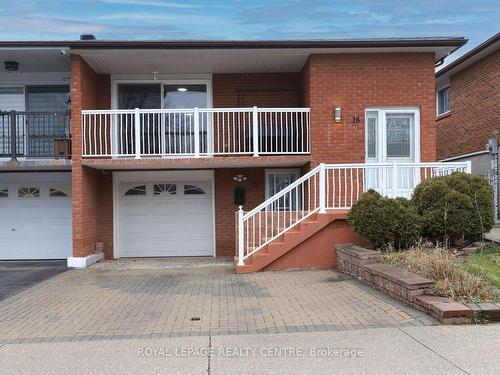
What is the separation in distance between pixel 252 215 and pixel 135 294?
128 inches

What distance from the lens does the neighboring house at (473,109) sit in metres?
16.2

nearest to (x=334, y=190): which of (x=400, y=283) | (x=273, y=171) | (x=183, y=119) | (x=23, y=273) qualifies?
(x=273, y=171)

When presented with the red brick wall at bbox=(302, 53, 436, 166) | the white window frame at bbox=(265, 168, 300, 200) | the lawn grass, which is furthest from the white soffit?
the lawn grass

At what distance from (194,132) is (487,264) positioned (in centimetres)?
743

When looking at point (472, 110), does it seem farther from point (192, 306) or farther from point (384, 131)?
point (192, 306)

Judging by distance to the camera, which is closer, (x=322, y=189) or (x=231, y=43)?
(x=322, y=189)

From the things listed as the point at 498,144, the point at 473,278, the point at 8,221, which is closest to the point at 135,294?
the point at 473,278

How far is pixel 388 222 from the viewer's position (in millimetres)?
9430

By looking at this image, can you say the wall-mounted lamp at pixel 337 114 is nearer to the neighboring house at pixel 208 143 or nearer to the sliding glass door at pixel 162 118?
the neighboring house at pixel 208 143

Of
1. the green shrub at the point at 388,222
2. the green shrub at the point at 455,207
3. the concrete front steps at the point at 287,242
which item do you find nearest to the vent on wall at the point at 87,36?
the concrete front steps at the point at 287,242

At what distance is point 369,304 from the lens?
23.2 ft

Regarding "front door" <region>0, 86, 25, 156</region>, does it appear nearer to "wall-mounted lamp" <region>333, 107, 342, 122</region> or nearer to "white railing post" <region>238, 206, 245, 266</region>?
"white railing post" <region>238, 206, 245, 266</region>

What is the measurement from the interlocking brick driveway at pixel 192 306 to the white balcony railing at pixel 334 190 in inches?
37.9

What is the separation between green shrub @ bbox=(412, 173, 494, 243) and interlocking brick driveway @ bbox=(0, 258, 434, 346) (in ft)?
6.77
